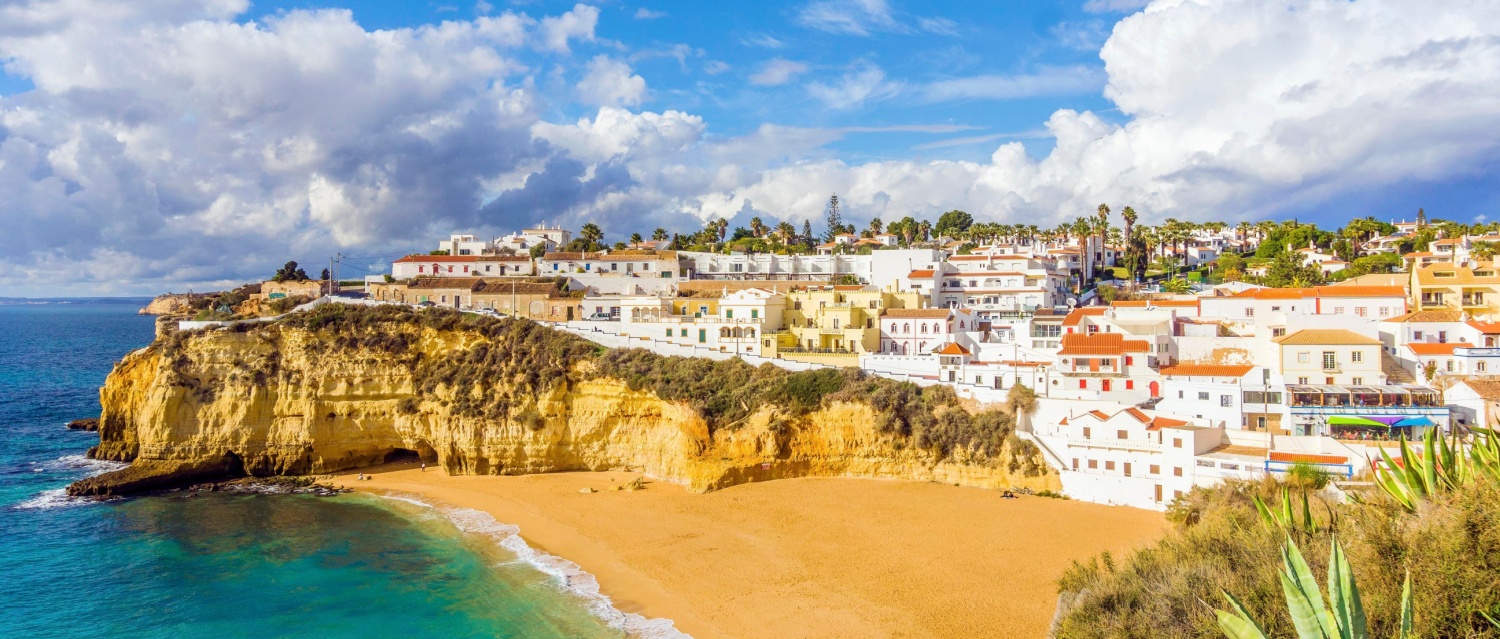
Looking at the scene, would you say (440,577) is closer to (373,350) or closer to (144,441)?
(373,350)

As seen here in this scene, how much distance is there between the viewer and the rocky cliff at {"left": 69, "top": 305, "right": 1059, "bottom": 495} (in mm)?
32875

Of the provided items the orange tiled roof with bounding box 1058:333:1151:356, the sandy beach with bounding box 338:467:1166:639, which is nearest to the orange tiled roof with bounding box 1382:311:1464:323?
the orange tiled roof with bounding box 1058:333:1151:356

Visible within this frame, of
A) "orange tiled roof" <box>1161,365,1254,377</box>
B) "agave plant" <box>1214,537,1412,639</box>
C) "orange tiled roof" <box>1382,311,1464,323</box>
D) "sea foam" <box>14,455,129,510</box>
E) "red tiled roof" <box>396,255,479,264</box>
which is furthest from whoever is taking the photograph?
"red tiled roof" <box>396,255,479,264</box>

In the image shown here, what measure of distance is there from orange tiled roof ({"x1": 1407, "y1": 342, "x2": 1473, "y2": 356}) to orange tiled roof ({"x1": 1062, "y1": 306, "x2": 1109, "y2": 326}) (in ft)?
40.1

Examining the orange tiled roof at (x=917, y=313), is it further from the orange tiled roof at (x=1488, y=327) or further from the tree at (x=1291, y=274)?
the tree at (x=1291, y=274)

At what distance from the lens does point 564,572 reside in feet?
81.5

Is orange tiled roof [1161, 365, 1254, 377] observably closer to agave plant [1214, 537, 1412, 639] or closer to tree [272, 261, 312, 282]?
agave plant [1214, 537, 1412, 639]

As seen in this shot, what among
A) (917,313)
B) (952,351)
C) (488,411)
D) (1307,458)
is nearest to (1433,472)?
(1307,458)

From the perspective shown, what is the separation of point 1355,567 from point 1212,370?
2179 cm

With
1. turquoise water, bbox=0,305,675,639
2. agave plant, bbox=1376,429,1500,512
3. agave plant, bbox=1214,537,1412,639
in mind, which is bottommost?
turquoise water, bbox=0,305,675,639

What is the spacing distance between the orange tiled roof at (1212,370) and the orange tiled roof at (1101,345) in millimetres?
2081

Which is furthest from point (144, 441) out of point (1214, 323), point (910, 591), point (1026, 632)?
point (1214, 323)

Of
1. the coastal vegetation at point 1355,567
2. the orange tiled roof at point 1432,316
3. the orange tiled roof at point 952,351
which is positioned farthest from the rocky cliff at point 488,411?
the orange tiled roof at point 1432,316

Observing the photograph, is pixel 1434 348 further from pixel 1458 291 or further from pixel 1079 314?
pixel 1079 314
